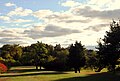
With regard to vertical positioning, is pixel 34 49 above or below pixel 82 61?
above

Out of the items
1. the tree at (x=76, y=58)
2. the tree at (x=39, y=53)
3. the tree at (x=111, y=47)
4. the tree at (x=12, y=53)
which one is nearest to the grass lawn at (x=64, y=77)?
the tree at (x=111, y=47)

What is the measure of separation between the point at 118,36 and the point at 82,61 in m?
17.0

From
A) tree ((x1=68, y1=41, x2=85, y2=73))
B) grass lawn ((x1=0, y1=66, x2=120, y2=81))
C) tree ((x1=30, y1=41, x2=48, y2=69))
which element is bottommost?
grass lawn ((x1=0, y1=66, x2=120, y2=81))

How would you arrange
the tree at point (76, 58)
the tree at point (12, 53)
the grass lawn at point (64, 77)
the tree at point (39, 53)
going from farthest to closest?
1. the tree at point (12, 53)
2. the tree at point (39, 53)
3. the tree at point (76, 58)
4. the grass lawn at point (64, 77)

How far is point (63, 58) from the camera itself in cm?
10144

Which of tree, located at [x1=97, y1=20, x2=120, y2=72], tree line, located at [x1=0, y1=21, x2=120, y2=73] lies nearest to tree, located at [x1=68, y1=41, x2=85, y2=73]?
tree line, located at [x1=0, y1=21, x2=120, y2=73]

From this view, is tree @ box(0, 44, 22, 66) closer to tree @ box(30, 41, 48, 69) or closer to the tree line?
the tree line

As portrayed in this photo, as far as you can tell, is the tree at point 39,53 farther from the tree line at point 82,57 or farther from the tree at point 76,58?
the tree at point 76,58

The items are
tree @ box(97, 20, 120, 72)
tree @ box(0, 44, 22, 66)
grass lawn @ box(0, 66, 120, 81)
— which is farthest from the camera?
tree @ box(0, 44, 22, 66)

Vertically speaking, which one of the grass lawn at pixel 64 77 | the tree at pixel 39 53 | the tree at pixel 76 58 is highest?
the tree at pixel 39 53

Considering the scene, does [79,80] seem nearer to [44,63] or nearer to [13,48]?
[44,63]

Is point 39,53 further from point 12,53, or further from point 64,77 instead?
point 64,77

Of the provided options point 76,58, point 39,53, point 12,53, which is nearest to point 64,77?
point 76,58

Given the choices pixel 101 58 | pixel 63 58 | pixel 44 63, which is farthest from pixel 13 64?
pixel 101 58
